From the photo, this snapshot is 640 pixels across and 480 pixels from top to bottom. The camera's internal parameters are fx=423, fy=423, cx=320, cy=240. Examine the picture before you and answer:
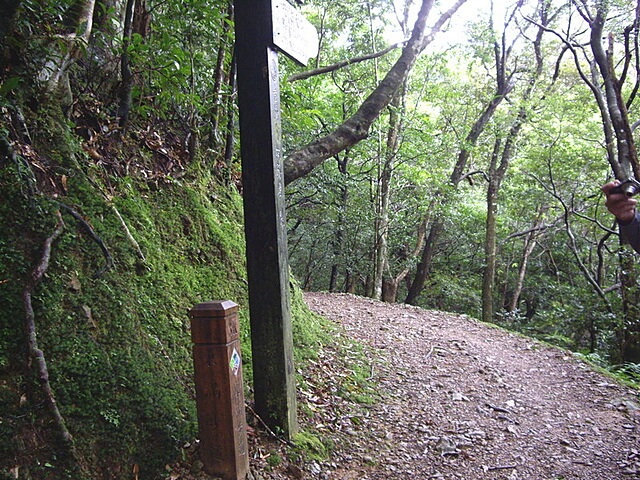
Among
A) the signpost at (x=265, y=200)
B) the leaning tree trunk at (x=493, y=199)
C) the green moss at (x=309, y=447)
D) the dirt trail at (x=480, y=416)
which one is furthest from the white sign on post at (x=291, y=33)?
the leaning tree trunk at (x=493, y=199)

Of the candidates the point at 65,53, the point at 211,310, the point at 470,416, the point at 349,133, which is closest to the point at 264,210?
the point at 211,310

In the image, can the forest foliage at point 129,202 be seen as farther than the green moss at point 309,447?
No

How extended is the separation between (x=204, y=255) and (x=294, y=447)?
1.84 meters

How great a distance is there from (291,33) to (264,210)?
4.12 feet

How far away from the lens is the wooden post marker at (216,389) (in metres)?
2.28

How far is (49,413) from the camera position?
6.43 feet

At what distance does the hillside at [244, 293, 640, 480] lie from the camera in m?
3.32

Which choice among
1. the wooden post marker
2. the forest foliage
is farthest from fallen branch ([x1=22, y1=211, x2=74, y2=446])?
the wooden post marker

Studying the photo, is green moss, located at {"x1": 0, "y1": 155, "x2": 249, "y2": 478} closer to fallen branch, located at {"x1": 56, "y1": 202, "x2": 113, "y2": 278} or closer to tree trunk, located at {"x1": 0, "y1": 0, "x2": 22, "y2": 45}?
fallen branch, located at {"x1": 56, "y1": 202, "x2": 113, "y2": 278}

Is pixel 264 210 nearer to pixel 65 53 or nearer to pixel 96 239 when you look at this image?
pixel 96 239

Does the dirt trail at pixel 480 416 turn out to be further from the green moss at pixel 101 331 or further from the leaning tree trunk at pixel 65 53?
the leaning tree trunk at pixel 65 53

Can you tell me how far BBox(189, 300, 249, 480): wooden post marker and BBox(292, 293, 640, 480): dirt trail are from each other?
730 mm

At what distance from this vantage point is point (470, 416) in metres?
4.24

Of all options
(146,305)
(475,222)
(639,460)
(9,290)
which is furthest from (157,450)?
(475,222)
